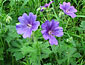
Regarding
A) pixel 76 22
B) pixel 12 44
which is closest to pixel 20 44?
pixel 12 44

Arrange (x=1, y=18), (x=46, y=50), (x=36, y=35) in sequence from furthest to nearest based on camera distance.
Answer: (x=1, y=18) → (x=46, y=50) → (x=36, y=35)

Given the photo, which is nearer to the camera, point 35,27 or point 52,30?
point 35,27

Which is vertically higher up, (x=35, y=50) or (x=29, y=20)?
(x=29, y=20)

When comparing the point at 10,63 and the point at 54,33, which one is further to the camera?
the point at 10,63

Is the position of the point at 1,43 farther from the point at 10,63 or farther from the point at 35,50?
the point at 35,50

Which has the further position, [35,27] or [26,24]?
[26,24]

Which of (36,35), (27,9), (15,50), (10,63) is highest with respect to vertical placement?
(27,9)

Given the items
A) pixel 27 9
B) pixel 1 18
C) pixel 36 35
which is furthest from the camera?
pixel 27 9
